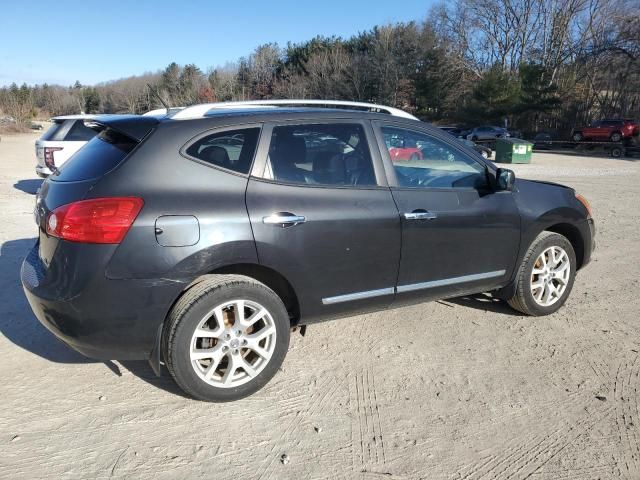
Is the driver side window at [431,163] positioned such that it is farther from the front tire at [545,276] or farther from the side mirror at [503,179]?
the front tire at [545,276]

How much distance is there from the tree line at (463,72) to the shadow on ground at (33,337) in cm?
3408

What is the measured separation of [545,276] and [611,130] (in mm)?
34923

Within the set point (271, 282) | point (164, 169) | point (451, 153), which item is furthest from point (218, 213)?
point (451, 153)

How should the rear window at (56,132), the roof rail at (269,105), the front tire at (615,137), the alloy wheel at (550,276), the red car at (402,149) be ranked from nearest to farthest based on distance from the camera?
the roof rail at (269,105) < the red car at (402,149) < the alloy wheel at (550,276) < the rear window at (56,132) < the front tire at (615,137)

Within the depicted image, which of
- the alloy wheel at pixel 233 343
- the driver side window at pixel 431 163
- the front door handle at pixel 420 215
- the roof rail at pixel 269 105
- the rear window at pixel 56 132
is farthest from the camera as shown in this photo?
the rear window at pixel 56 132

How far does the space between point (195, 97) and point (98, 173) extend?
7384 cm

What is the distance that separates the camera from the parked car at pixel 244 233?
2.71 m

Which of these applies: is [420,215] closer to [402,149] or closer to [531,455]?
[402,149]

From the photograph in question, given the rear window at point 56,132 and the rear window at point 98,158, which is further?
the rear window at point 56,132

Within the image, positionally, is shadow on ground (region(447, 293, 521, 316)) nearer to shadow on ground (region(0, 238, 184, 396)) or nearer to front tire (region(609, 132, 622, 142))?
shadow on ground (region(0, 238, 184, 396))

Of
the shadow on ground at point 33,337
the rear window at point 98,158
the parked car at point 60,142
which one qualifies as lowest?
the shadow on ground at point 33,337

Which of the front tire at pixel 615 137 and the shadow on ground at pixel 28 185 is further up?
the front tire at pixel 615 137

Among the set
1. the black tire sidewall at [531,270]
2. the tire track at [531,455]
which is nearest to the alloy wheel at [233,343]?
the tire track at [531,455]

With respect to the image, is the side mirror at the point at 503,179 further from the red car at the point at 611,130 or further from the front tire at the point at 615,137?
the front tire at the point at 615,137
